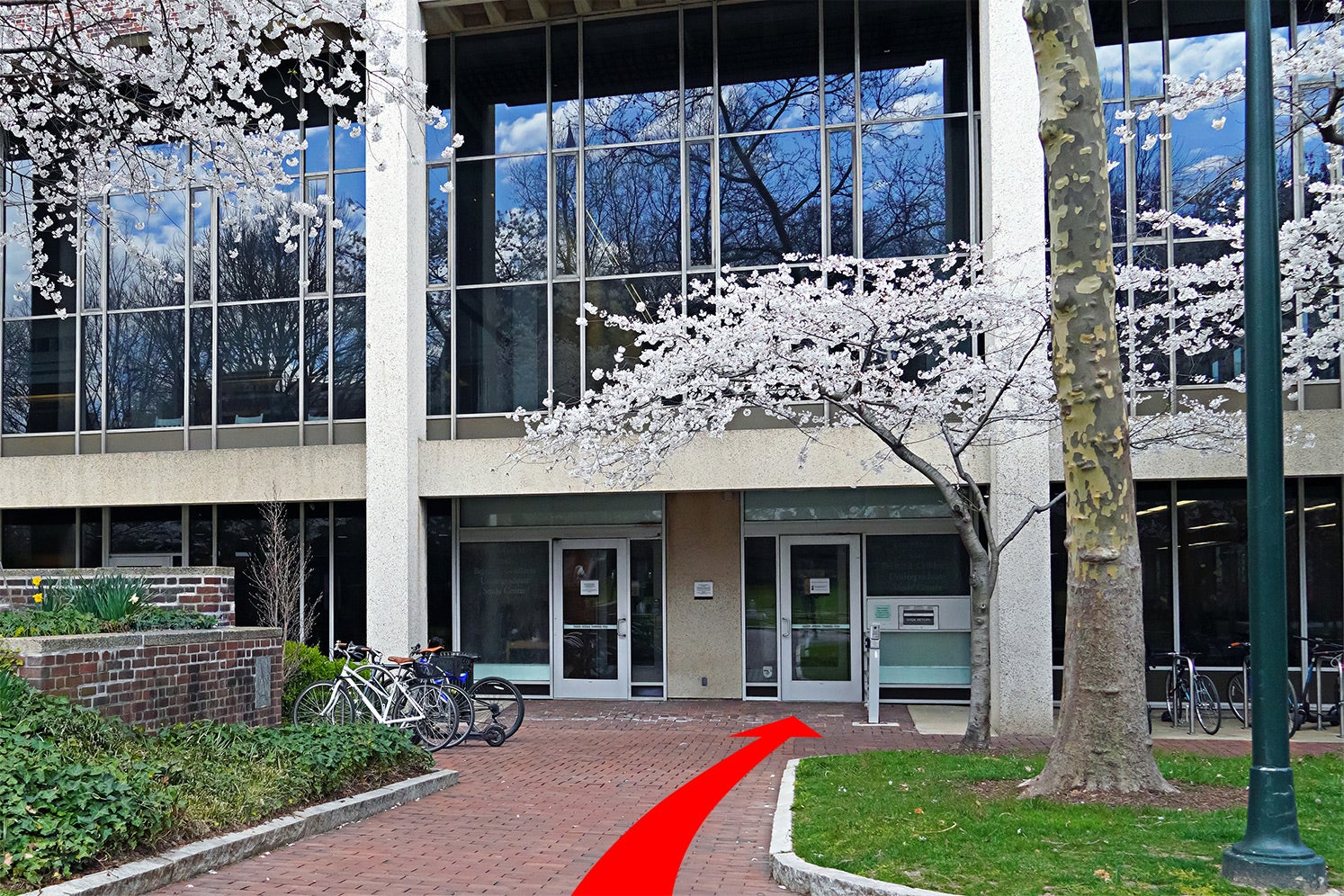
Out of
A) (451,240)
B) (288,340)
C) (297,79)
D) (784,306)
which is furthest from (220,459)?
(784,306)

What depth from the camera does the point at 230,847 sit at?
7285 millimetres

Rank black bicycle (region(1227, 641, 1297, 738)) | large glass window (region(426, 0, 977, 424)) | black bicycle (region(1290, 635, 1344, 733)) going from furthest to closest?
1. large glass window (region(426, 0, 977, 424))
2. black bicycle (region(1227, 641, 1297, 738))
3. black bicycle (region(1290, 635, 1344, 733))

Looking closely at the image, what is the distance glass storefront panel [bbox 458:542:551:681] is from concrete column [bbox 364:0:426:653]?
1662mm

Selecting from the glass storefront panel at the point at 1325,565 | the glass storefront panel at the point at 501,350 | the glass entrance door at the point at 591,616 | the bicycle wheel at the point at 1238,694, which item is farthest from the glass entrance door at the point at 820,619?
the glass storefront panel at the point at 1325,565

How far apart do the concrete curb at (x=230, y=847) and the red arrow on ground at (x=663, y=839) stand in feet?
6.33

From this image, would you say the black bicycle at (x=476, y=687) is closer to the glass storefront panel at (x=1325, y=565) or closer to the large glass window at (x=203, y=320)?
the large glass window at (x=203, y=320)

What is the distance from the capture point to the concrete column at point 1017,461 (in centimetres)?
1509

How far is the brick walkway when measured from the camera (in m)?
7.13

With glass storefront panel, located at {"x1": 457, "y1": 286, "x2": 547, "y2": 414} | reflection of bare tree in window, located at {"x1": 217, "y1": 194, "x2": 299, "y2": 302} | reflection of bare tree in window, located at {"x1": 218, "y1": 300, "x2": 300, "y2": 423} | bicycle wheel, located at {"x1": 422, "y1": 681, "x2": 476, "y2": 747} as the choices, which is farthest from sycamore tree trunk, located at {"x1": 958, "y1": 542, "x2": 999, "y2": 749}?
reflection of bare tree in window, located at {"x1": 217, "y1": 194, "x2": 299, "y2": 302}

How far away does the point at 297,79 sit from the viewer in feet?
60.6

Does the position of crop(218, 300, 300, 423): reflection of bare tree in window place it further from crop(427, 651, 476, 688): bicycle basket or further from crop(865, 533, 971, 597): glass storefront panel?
crop(865, 533, 971, 597): glass storefront panel

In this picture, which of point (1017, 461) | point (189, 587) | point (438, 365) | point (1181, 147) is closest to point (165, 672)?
point (189, 587)

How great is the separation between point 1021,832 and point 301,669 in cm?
923

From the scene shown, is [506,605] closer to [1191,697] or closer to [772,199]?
[772,199]
